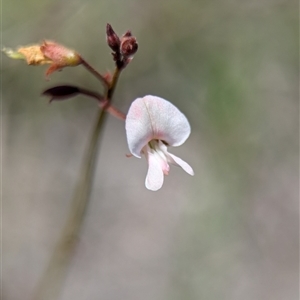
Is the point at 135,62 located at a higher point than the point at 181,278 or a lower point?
higher

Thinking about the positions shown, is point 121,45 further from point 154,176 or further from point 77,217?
point 77,217

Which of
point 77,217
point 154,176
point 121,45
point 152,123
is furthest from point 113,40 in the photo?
point 77,217

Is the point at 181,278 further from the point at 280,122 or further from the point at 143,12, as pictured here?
the point at 143,12

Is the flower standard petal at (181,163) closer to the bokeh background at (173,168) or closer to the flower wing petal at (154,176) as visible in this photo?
the flower wing petal at (154,176)

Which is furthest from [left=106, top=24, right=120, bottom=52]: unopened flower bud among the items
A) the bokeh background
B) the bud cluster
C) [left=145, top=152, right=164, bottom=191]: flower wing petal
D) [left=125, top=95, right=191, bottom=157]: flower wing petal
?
the bokeh background

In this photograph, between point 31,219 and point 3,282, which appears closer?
point 3,282

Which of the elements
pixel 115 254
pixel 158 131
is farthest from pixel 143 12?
pixel 158 131

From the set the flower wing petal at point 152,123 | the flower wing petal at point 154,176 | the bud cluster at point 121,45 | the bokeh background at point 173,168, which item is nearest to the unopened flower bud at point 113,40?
the bud cluster at point 121,45
